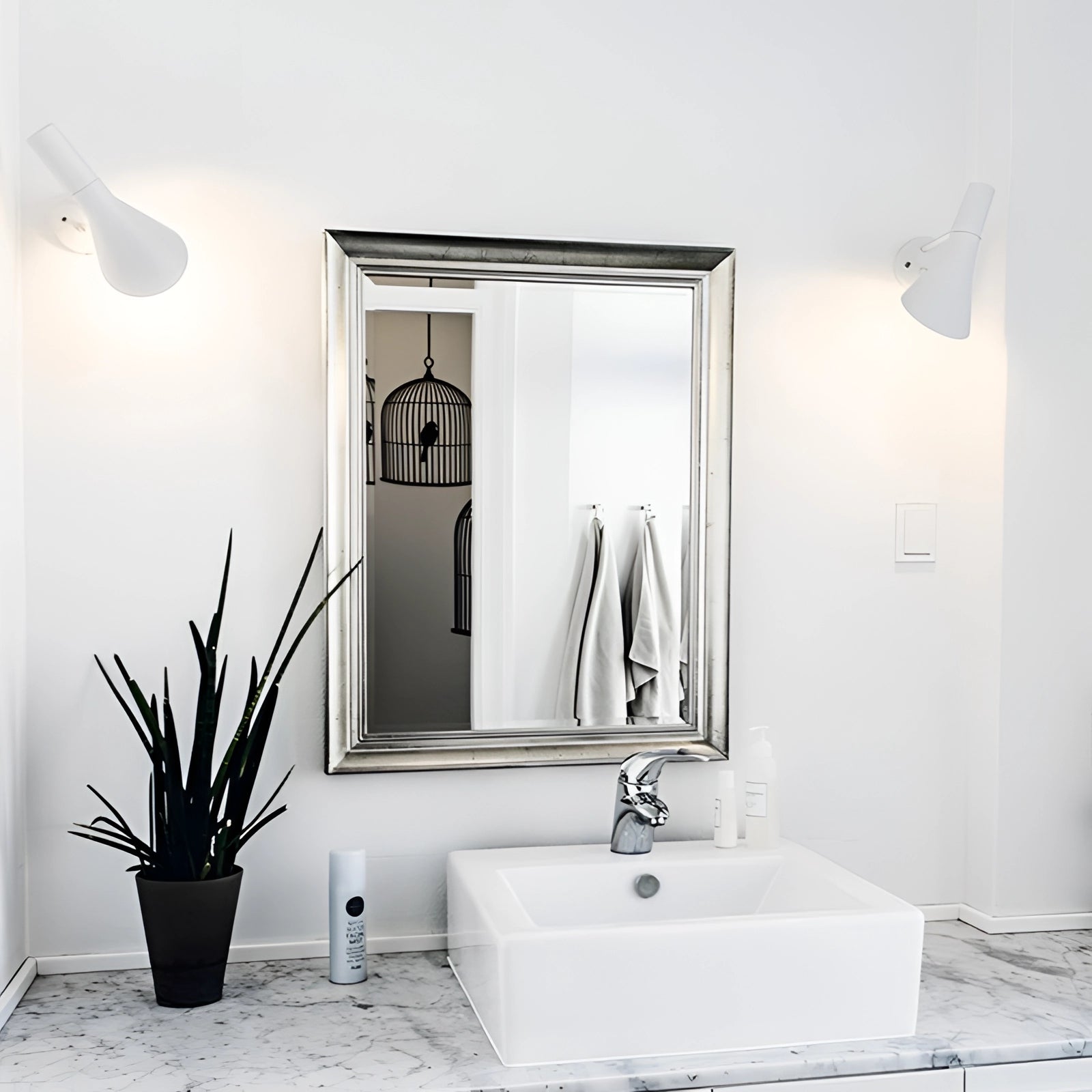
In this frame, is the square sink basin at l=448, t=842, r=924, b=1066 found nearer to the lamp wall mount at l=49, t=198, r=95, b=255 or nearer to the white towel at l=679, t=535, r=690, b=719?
the white towel at l=679, t=535, r=690, b=719

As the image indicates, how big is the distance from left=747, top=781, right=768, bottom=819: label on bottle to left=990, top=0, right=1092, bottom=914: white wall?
0.38 meters

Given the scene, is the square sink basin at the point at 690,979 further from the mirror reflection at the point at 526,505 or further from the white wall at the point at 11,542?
the white wall at the point at 11,542

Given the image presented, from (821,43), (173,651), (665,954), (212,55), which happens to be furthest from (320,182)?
(665,954)

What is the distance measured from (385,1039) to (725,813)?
22.0 inches

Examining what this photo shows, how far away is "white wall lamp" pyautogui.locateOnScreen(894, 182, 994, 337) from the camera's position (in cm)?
152

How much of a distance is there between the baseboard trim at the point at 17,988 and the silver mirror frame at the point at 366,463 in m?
0.44

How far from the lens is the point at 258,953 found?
1.51m

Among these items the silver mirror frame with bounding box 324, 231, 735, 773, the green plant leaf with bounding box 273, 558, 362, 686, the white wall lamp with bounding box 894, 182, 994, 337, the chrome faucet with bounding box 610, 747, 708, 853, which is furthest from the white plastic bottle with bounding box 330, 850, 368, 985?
the white wall lamp with bounding box 894, 182, 994, 337

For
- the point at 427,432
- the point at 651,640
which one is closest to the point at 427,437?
the point at 427,432

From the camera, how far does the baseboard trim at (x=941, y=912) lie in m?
1.71

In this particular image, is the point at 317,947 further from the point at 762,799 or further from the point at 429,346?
the point at 429,346

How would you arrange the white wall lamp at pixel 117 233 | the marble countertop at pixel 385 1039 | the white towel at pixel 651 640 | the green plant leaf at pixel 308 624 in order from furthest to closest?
the white towel at pixel 651 640, the green plant leaf at pixel 308 624, the white wall lamp at pixel 117 233, the marble countertop at pixel 385 1039

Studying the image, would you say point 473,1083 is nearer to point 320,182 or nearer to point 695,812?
point 695,812

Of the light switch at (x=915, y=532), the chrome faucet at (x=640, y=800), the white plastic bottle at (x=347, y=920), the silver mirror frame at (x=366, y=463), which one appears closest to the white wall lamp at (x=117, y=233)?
the silver mirror frame at (x=366, y=463)
